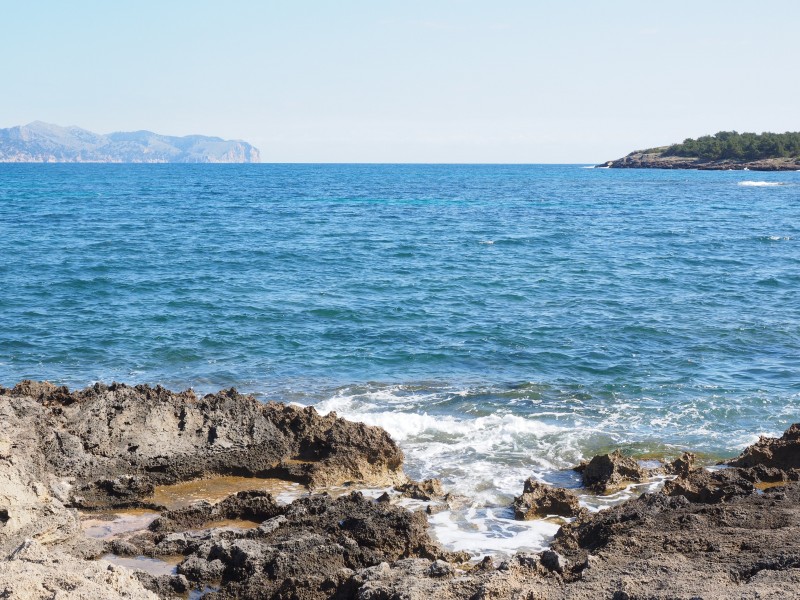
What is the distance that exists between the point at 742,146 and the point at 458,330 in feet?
431

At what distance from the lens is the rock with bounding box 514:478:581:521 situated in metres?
10.9

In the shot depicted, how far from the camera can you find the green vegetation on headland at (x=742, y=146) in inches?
5192

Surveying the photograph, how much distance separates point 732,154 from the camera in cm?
13838

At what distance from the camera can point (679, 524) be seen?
8.96 meters

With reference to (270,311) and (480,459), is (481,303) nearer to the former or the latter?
(270,311)

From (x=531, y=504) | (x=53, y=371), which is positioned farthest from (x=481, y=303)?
(x=531, y=504)

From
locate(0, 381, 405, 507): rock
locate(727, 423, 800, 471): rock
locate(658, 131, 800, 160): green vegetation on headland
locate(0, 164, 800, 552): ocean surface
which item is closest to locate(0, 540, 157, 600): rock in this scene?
locate(0, 381, 405, 507): rock

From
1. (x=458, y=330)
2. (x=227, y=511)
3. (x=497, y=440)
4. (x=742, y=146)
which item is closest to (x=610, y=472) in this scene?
(x=497, y=440)

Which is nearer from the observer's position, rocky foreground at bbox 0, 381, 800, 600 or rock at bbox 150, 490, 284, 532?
rocky foreground at bbox 0, 381, 800, 600

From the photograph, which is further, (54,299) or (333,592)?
(54,299)

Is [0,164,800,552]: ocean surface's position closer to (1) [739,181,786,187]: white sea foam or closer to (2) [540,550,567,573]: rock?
(2) [540,550,567,573]: rock

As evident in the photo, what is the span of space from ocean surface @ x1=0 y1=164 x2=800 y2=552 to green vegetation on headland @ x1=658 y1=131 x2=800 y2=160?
94.9 m

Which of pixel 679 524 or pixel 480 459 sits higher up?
pixel 679 524

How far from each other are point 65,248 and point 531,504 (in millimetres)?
31591
